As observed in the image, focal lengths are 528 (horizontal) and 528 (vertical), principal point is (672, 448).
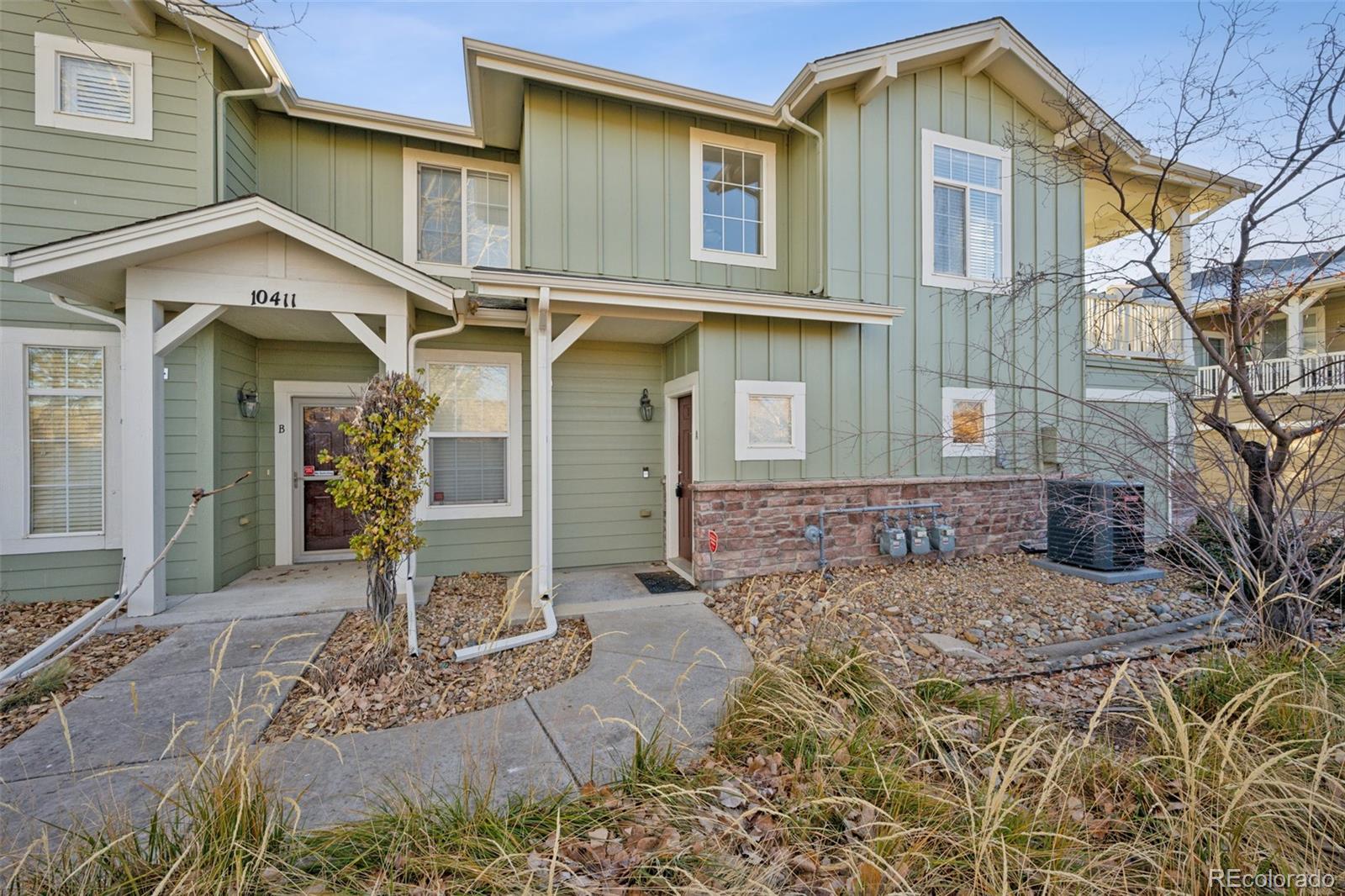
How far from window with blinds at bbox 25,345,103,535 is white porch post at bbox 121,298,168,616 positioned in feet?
3.96

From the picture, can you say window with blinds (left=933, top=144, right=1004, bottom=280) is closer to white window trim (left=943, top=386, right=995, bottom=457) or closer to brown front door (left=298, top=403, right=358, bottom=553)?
white window trim (left=943, top=386, right=995, bottom=457)

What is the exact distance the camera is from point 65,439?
513 cm

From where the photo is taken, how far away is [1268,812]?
1780mm

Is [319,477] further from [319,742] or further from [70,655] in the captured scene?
[319,742]

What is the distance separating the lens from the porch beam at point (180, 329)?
4543 millimetres

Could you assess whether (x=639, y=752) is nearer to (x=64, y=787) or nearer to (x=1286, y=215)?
(x=64, y=787)

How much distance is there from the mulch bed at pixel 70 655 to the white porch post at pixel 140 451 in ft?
1.39

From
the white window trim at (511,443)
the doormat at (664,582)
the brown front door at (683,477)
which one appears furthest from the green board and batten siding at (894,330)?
the white window trim at (511,443)

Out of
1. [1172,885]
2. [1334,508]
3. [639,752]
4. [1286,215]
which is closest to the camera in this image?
→ [1172,885]

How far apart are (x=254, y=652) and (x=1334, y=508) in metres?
7.37

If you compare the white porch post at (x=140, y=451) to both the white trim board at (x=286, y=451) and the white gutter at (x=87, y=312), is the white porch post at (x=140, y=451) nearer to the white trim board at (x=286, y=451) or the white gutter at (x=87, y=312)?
the white gutter at (x=87, y=312)

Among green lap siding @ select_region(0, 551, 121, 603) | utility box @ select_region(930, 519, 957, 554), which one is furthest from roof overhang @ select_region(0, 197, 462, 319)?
utility box @ select_region(930, 519, 957, 554)

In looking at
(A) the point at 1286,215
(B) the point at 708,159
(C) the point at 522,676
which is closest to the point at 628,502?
(C) the point at 522,676

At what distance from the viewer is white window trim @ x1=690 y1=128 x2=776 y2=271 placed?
21.7 ft
